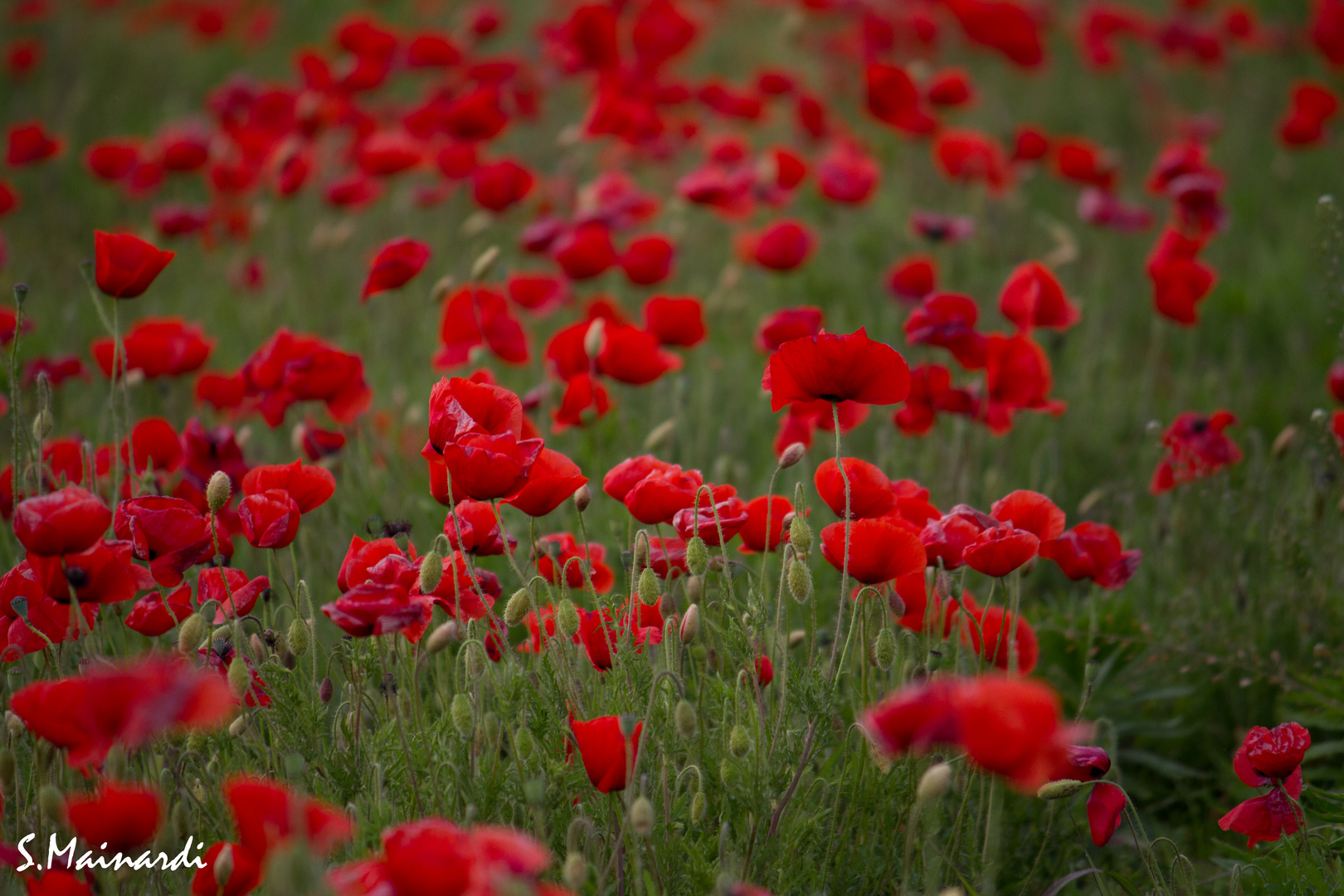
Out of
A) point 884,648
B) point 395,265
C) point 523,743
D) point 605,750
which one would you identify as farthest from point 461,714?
point 395,265

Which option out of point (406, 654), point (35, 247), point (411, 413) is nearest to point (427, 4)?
point (35, 247)

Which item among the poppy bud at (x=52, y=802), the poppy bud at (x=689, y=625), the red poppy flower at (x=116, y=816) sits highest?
the poppy bud at (x=689, y=625)

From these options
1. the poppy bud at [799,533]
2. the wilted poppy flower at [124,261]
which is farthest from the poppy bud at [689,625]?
the wilted poppy flower at [124,261]

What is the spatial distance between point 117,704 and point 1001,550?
1012 mm

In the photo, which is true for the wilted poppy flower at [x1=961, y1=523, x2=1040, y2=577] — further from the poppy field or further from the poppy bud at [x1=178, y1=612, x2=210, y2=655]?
the poppy bud at [x1=178, y1=612, x2=210, y2=655]

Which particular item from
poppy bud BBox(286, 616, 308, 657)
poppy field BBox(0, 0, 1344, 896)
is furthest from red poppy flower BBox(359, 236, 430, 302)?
poppy bud BBox(286, 616, 308, 657)

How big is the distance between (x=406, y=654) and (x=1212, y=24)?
5.44 metres

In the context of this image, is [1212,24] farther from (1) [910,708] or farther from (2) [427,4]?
(1) [910,708]

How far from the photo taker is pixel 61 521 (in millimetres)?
1206

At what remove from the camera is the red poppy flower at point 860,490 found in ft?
4.85

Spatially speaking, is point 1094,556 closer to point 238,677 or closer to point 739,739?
point 739,739

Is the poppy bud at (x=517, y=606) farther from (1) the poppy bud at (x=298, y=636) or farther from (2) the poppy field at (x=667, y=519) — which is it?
(1) the poppy bud at (x=298, y=636)

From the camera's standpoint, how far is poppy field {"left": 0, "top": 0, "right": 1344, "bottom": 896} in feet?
4.35

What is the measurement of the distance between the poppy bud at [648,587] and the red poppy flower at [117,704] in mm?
585
